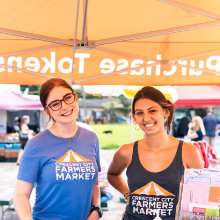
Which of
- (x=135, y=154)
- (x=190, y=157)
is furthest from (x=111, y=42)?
(x=190, y=157)

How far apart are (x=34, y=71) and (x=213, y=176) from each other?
6.92 ft

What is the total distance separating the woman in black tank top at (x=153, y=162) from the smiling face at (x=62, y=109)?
427 millimetres

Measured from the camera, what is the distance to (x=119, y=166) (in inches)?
94.2

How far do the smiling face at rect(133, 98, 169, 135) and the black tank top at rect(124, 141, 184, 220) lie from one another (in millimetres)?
225

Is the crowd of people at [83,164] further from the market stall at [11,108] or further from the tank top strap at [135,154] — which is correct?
the market stall at [11,108]

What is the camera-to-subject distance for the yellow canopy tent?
258 centimetres

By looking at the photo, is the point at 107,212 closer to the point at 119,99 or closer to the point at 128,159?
the point at 128,159

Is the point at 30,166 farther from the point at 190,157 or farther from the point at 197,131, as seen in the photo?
the point at 197,131

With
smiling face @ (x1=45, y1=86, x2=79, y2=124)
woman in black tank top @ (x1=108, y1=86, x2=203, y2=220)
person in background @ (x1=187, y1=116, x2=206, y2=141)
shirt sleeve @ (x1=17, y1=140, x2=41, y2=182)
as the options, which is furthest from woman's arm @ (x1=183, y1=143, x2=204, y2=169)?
person in background @ (x1=187, y1=116, x2=206, y2=141)

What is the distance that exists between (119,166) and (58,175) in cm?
58

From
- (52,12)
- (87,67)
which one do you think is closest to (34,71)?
(87,67)

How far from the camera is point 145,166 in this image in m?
2.13

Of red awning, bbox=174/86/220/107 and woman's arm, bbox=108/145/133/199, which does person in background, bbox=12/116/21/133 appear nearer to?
red awning, bbox=174/86/220/107

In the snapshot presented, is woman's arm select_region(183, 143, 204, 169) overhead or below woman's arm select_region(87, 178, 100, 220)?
overhead
